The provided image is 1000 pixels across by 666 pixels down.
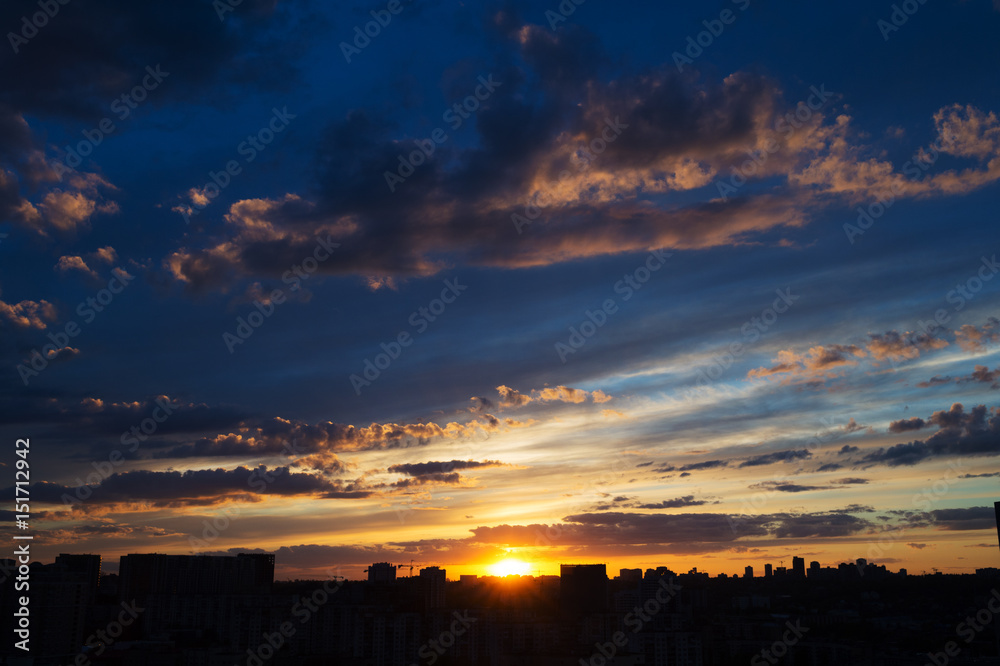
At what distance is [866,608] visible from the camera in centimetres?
13288

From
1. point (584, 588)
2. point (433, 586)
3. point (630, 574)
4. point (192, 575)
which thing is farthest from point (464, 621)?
point (630, 574)

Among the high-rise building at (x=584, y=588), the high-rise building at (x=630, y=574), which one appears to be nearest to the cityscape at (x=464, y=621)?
the high-rise building at (x=584, y=588)

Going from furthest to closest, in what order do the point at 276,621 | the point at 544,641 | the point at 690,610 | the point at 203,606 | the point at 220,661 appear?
the point at 690,610 < the point at 203,606 < the point at 544,641 < the point at 276,621 < the point at 220,661

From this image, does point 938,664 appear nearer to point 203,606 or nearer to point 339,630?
point 339,630

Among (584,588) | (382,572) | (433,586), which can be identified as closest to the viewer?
(433,586)

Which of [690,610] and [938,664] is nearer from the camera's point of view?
[938,664]

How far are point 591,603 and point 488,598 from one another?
22.4 m

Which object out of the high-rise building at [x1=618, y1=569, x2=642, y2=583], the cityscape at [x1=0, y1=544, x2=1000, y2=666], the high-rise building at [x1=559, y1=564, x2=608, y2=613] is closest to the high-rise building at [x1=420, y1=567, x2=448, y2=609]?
the cityscape at [x1=0, y1=544, x2=1000, y2=666]

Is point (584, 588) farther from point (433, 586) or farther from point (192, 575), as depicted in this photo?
point (192, 575)

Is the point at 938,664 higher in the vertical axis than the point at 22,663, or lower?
lower

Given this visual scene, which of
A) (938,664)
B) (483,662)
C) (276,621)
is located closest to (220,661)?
(276,621)

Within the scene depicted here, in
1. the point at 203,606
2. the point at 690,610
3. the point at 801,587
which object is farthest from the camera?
the point at 801,587

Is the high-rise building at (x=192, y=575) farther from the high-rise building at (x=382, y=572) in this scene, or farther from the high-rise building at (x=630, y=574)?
the high-rise building at (x=630, y=574)

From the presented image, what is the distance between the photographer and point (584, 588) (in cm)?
13800
